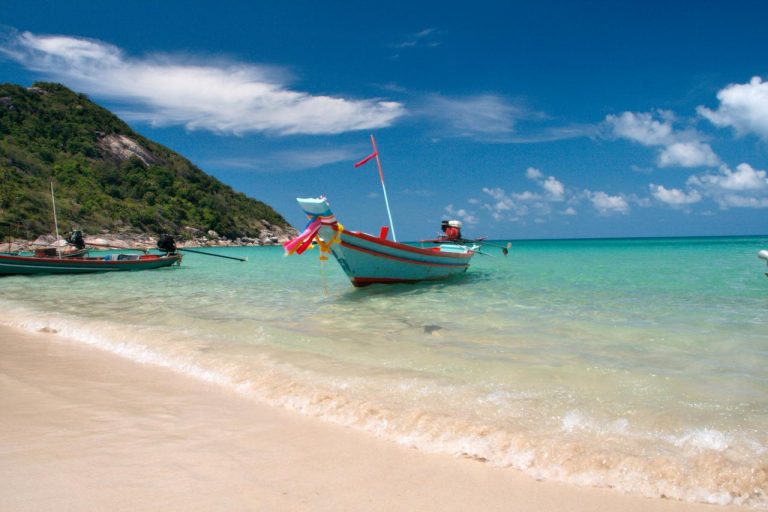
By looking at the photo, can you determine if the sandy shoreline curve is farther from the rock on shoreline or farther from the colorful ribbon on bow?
the rock on shoreline

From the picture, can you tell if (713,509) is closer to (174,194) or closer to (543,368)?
(543,368)

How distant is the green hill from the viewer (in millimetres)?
56094

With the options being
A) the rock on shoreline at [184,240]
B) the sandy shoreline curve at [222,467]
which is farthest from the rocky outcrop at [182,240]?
the sandy shoreline curve at [222,467]

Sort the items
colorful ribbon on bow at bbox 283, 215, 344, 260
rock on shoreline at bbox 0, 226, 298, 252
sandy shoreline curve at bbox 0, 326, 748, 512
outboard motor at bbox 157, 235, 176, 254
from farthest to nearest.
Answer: rock on shoreline at bbox 0, 226, 298, 252 < outboard motor at bbox 157, 235, 176, 254 < colorful ribbon on bow at bbox 283, 215, 344, 260 < sandy shoreline curve at bbox 0, 326, 748, 512

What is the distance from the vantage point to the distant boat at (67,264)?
851 inches

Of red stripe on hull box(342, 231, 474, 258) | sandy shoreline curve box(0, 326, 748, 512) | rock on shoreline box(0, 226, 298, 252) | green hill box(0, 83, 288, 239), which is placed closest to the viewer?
sandy shoreline curve box(0, 326, 748, 512)

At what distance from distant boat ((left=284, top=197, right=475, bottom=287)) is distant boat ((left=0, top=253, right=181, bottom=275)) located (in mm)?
15826

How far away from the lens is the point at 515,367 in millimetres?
5504

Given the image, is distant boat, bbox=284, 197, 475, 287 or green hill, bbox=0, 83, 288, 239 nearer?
distant boat, bbox=284, 197, 475, 287

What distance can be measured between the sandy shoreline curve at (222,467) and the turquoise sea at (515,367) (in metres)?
0.28

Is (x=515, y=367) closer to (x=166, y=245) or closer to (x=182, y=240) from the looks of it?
(x=166, y=245)

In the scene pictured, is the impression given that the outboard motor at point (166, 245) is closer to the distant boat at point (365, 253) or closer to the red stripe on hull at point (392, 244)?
the distant boat at point (365, 253)

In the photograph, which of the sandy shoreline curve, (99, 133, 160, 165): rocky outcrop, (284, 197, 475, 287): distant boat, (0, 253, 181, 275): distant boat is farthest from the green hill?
the sandy shoreline curve

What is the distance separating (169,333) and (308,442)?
5.30 metres
